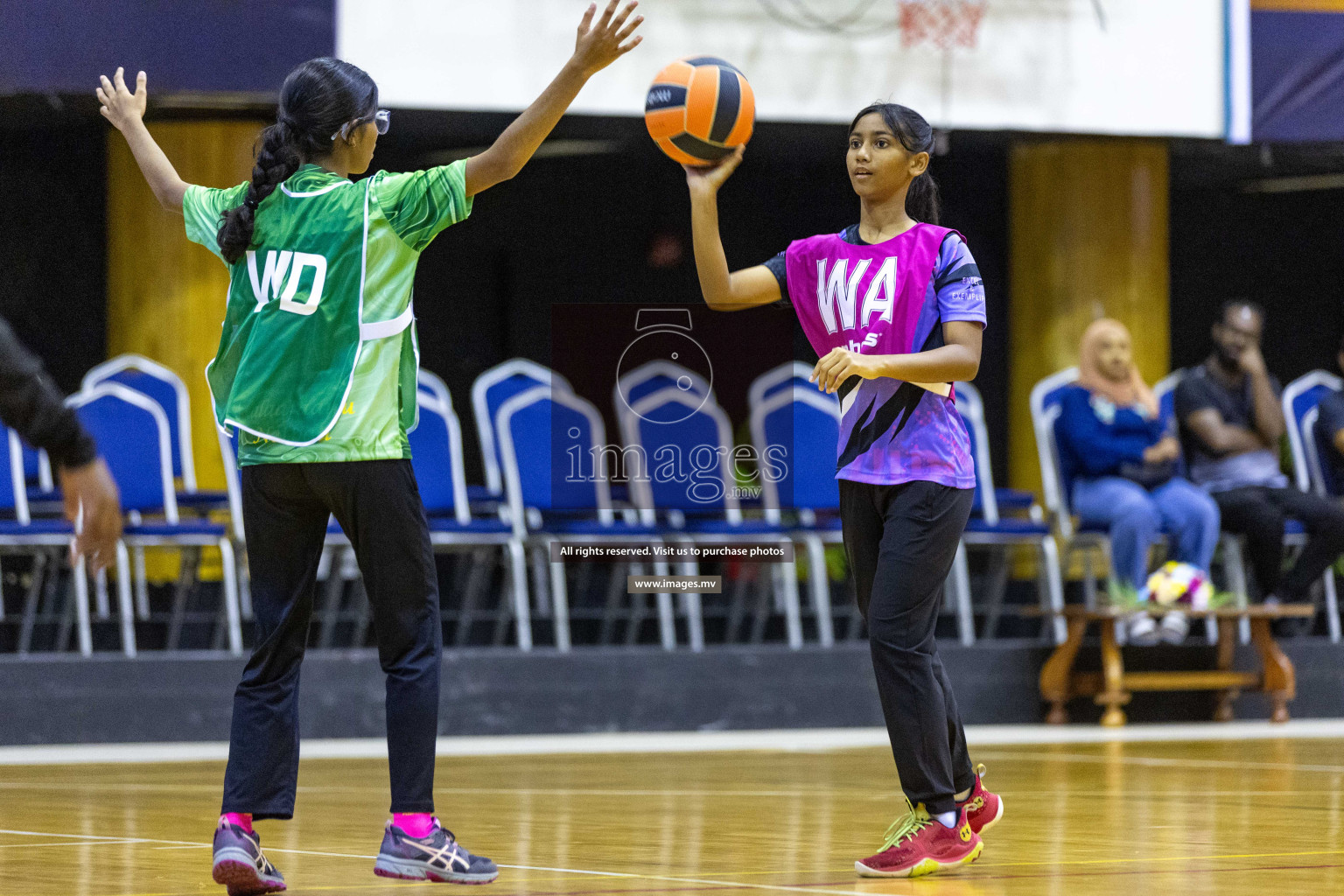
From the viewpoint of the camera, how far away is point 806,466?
786cm

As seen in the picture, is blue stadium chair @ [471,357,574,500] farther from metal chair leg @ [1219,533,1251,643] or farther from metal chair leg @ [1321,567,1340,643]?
metal chair leg @ [1321,567,1340,643]

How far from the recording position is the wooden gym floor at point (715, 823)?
134 inches

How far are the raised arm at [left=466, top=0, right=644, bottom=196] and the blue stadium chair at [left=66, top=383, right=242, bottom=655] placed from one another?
13.1 feet

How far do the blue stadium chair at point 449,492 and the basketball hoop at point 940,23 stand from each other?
263 centimetres

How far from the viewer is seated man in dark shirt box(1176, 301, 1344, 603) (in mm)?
8102

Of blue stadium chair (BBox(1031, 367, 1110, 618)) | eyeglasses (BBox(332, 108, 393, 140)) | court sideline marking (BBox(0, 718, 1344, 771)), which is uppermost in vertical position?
eyeglasses (BBox(332, 108, 393, 140))

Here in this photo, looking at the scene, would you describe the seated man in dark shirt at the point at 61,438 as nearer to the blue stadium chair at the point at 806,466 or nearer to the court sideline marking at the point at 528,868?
the court sideline marking at the point at 528,868

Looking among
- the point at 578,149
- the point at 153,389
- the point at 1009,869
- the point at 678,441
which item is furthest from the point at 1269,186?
the point at 1009,869

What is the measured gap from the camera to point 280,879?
3.26 meters

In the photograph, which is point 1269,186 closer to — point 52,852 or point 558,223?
point 558,223

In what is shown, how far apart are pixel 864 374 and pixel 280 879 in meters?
1.31

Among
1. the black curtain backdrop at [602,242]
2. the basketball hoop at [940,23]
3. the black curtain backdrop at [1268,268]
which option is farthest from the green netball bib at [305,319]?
the black curtain backdrop at [1268,268]

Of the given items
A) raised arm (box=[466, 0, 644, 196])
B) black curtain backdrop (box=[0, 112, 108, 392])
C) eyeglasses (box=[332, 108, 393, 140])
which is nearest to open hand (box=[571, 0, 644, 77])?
raised arm (box=[466, 0, 644, 196])

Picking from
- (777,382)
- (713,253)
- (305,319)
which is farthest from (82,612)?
(713,253)
